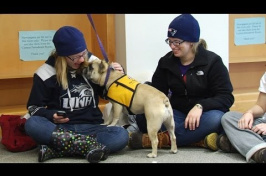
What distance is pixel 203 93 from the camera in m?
2.13

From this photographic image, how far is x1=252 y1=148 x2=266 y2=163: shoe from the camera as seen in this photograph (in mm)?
1736

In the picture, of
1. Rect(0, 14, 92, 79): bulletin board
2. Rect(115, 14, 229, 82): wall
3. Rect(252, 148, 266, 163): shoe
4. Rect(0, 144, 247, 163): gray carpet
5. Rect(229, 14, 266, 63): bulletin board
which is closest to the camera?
Rect(252, 148, 266, 163): shoe

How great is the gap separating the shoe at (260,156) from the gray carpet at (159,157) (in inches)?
3.4

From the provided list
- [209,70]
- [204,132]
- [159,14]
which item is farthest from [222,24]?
[204,132]

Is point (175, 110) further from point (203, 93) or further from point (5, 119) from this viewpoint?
point (5, 119)

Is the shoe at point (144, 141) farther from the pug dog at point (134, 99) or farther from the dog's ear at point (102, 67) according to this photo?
the dog's ear at point (102, 67)

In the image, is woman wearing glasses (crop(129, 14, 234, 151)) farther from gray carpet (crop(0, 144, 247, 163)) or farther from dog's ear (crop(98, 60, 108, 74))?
dog's ear (crop(98, 60, 108, 74))


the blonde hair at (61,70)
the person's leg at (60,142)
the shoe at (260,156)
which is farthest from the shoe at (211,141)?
the blonde hair at (61,70)

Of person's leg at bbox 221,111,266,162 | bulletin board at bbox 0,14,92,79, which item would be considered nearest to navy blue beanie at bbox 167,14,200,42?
person's leg at bbox 221,111,266,162

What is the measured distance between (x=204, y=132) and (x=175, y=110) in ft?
0.73

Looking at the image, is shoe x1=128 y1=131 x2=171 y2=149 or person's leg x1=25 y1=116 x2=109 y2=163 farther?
shoe x1=128 y1=131 x2=171 y2=149

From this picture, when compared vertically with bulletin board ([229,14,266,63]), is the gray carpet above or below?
below

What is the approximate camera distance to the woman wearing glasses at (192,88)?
6.72 feet

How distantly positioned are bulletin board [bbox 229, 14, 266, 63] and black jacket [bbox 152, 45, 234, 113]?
0.93m
